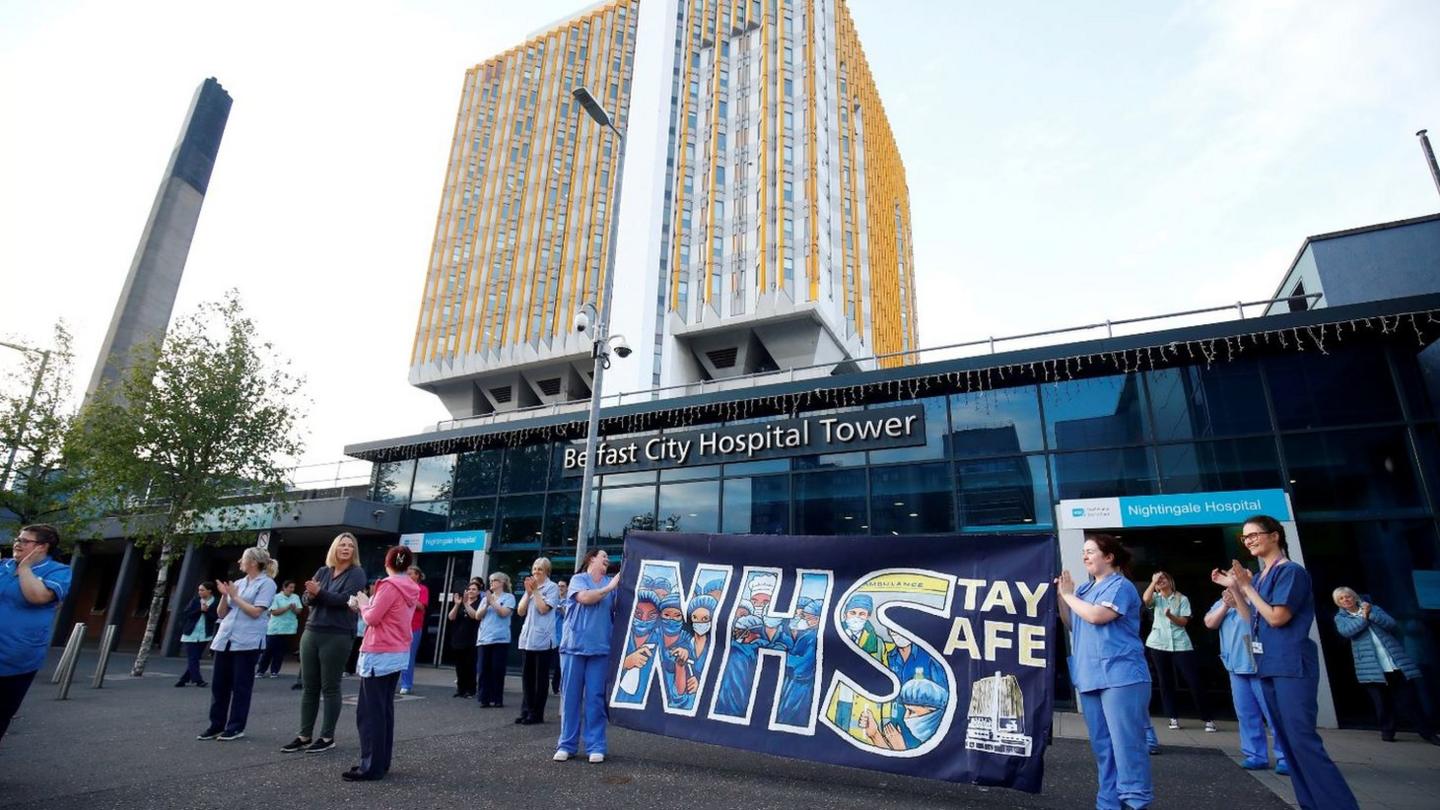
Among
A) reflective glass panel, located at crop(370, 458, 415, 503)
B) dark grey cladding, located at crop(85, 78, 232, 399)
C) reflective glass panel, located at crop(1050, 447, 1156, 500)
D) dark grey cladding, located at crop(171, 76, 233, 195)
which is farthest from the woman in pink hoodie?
dark grey cladding, located at crop(171, 76, 233, 195)

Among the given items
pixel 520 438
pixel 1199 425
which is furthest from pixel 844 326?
pixel 1199 425

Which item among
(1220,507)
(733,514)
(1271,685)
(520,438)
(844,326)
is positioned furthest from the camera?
(844,326)

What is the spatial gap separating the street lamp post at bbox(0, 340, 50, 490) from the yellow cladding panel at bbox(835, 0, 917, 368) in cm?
3782

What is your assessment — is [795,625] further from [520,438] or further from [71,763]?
[520,438]

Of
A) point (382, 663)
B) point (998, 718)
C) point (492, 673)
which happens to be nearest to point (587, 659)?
point (382, 663)

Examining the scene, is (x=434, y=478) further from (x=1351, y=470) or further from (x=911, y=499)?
(x=1351, y=470)

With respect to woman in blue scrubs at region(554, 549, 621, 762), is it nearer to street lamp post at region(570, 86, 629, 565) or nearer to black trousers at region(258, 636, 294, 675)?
street lamp post at region(570, 86, 629, 565)

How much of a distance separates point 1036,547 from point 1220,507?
8.62m

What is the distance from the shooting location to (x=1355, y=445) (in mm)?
11016

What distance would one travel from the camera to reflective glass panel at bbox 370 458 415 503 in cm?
1989

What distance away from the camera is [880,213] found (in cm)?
5247

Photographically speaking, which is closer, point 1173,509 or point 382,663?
point 382,663

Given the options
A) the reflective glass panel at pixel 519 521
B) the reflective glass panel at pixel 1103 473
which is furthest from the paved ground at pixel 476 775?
the reflective glass panel at pixel 519 521

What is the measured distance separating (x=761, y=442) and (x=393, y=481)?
1197 centimetres
